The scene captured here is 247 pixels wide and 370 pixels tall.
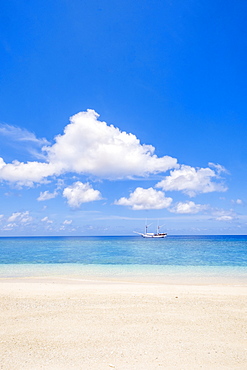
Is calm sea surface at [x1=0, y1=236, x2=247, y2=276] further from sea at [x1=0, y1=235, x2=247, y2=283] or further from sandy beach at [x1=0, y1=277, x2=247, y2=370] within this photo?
sandy beach at [x1=0, y1=277, x2=247, y2=370]

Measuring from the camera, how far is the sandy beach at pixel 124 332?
5578mm

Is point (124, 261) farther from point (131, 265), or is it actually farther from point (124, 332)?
point (124, 332)

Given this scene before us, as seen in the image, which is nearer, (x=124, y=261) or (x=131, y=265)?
(x=131, y=265)

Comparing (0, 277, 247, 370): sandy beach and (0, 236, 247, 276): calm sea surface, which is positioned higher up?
(0, 277, 247, 370): sandy beach

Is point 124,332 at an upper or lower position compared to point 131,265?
upper

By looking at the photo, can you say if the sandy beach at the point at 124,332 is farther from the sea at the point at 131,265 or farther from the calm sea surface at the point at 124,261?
the calm sea surface at the point at 124,261

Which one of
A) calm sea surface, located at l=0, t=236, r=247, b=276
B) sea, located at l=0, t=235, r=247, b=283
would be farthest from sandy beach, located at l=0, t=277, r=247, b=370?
calm sea surface, located at l=0, t=236, r=247, b=276

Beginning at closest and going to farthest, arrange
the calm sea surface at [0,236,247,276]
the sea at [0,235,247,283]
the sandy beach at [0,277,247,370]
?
the sandy beach at [0,277,247,370] → the sea at [0,235,247,283] → the calm sea surface at [0,236,247,276]

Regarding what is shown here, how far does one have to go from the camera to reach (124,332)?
726cm

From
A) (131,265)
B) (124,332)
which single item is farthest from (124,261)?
(124,332)

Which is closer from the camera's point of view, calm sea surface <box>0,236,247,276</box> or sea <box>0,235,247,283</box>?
sea <box>0,235,247,283</box>

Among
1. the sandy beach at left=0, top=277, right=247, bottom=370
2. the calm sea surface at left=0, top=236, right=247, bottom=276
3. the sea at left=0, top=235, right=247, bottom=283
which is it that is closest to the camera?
the sandy beach at left=0, top=277, right=247, bottom=370

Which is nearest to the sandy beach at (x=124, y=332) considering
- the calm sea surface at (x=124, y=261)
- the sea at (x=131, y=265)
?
the sea at (x=131, y=265)

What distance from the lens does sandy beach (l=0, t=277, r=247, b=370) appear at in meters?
5.58
